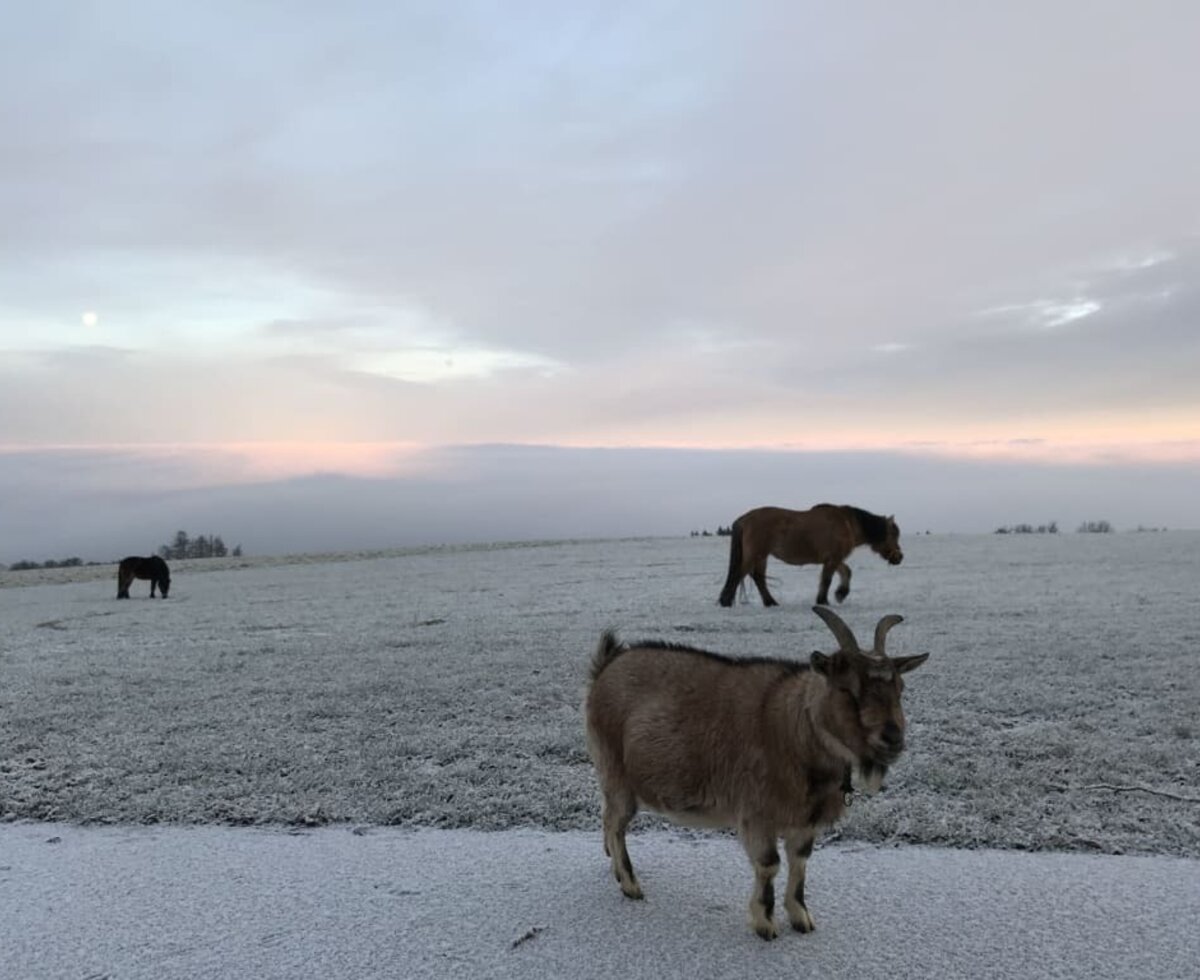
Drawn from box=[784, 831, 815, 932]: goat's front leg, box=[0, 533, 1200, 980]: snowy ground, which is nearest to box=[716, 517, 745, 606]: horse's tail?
box=[0, 533, 1200, 980]: snowy ground

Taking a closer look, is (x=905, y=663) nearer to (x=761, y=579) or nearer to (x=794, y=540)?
(x=761, y=579)

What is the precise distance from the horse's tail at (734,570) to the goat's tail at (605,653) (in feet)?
35.7

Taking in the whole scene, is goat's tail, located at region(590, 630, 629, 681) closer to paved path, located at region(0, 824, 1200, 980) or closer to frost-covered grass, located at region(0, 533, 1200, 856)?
paved path, located at region(0, 824, 1200, 980)

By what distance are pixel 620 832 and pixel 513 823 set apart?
1.08m

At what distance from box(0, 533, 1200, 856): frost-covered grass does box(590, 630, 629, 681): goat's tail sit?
43.1 inches

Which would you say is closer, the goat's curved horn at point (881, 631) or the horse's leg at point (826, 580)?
the goat's curved horn at point (881, 631)

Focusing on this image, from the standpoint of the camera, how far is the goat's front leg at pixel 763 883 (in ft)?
11.7

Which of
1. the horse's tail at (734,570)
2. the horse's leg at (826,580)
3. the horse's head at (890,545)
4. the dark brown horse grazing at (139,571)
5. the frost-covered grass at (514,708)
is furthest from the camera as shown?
the dark brown horse grazing at (139,571)

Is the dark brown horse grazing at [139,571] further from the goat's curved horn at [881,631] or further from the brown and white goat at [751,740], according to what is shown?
the goat's curved horn at [881,631]

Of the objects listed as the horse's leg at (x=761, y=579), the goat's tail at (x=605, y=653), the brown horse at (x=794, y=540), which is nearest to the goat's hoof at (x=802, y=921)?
the goat's tail at (x=605, y=653)

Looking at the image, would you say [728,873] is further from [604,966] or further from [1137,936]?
[1137,936]

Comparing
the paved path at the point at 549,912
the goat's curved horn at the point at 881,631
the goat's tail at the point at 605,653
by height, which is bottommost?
the paved path at the point at 549,912

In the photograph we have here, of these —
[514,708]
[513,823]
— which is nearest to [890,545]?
[514,708]

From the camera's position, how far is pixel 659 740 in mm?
3904
